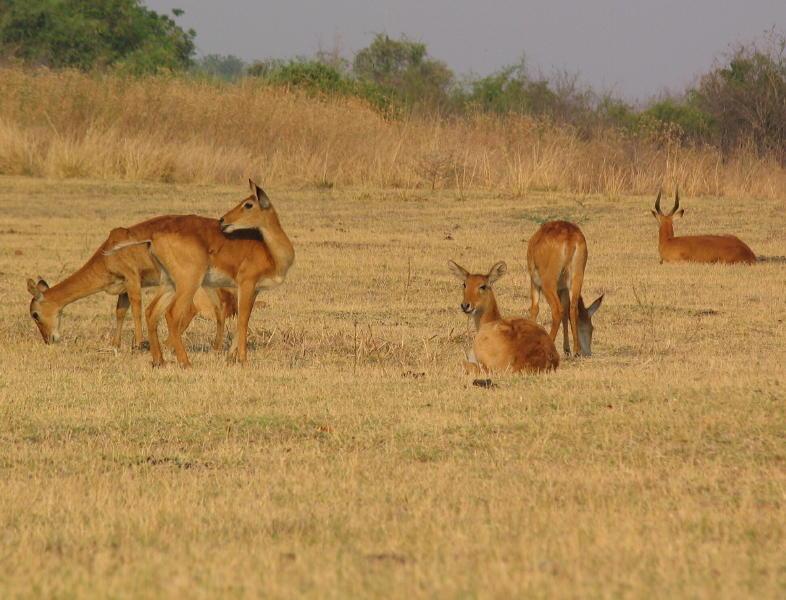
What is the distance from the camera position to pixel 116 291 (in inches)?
456

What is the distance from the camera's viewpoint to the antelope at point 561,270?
11328 millimetres

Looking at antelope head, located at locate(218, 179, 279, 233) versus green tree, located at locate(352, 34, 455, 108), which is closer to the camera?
antelope head, located at locate(218, 179, 279, 233)

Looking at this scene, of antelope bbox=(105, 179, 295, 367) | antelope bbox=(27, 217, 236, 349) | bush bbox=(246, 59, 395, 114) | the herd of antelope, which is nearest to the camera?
the herd of antelope

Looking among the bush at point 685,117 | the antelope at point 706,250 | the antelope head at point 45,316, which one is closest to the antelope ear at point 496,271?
the antelope head at point 45,316

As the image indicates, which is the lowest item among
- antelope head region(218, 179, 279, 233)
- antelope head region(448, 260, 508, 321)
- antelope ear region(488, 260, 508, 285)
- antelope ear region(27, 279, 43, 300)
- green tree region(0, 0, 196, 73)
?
antelope ear region(27, 279, 43, 300)

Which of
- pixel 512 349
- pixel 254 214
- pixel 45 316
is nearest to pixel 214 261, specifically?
pixel 254 214

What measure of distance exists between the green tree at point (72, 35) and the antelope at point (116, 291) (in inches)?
1216

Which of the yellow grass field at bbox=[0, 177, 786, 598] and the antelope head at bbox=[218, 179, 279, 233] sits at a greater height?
the antelope head at bbox=[218, 179, 279, 233]

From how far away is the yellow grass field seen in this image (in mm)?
4980

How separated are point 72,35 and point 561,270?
35.7 meters

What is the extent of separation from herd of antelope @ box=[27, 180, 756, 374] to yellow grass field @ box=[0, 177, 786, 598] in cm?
28

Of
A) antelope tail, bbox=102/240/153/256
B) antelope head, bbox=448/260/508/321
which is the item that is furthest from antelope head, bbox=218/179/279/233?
antelope head, bbox=448/260/508/321

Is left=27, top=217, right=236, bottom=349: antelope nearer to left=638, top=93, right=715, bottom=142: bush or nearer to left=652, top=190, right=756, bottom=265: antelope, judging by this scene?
left=652, top=190, right=756, bottom=265: antelope

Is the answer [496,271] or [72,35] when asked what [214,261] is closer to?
[496,271]
